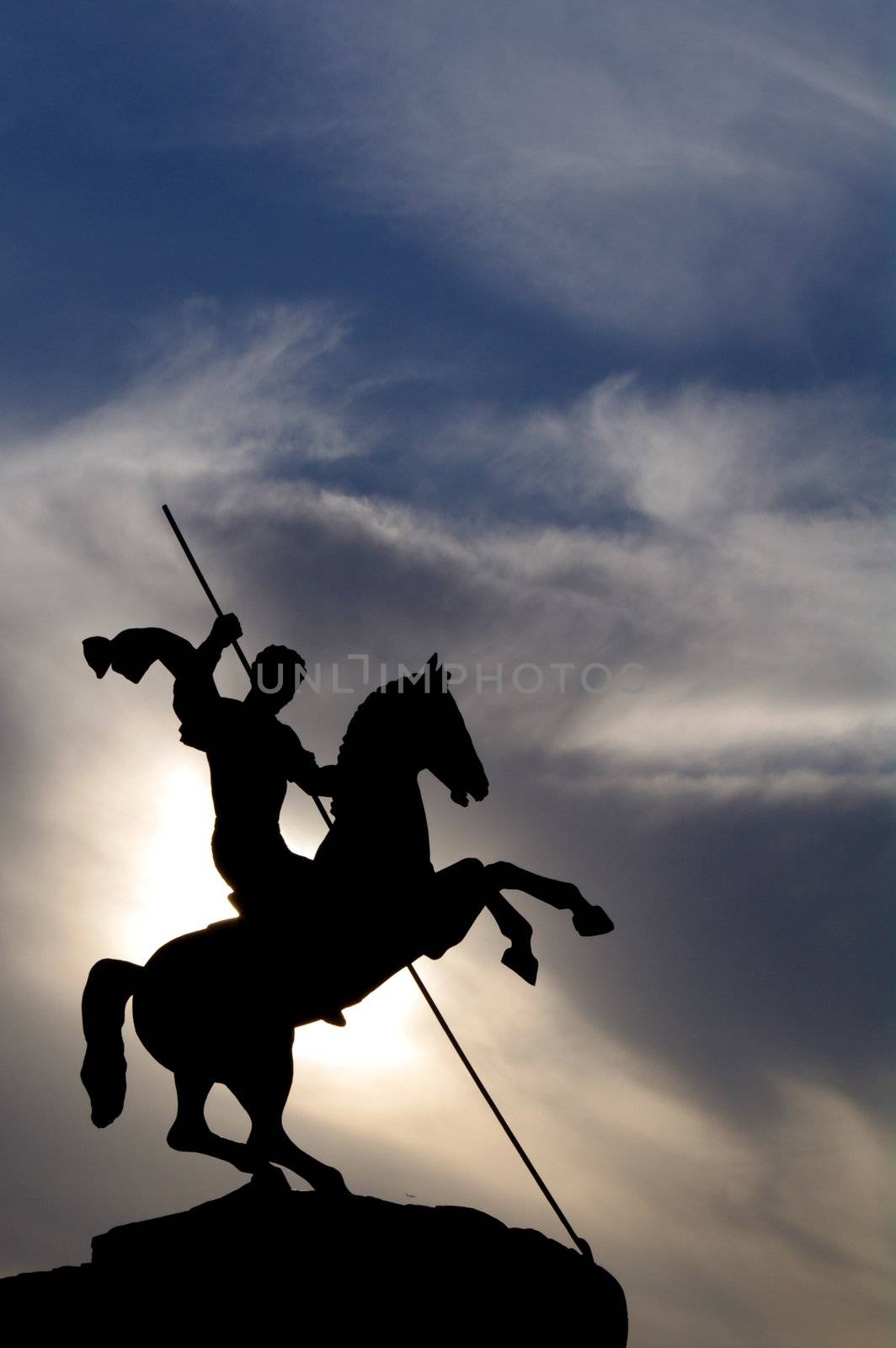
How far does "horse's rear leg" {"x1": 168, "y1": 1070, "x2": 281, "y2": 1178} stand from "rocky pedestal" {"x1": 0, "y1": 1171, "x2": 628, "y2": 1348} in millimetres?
407

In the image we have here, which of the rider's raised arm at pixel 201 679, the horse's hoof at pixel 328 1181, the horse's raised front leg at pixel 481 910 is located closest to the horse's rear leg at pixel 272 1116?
the horse's hoof at pixel 328 1181

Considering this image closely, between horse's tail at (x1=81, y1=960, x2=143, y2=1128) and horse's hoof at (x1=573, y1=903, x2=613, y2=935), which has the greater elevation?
horse's hoof at (x1=573, y1=903, x2=613, y2=935)

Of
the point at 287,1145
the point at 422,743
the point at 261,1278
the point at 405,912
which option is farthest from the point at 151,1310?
the point at 422,743

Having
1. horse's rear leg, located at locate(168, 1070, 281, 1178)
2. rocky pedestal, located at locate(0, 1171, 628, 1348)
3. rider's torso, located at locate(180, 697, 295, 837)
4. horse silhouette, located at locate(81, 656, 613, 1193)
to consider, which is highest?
rider's torso, located at locate(180, 697, 295, 837)

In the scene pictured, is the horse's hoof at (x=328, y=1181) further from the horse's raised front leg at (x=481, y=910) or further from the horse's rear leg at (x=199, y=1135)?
the horse's raised front leg at (x=481, y=910)

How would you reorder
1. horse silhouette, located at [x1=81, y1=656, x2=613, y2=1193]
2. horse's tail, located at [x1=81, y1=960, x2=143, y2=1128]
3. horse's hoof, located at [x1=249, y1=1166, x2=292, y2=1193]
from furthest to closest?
horse's tail, located at [x1=81, y1=960, x2=143, y2=1128]
horse silhouette, located at [x1=81, y1=656, x2=613, y2=1193]
horse's hoof, located at [x1=249, y1=1166, x2=292, y2=1193]

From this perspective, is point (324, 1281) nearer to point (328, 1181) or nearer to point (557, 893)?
point (328, 1181)

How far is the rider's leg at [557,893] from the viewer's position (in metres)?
9.57

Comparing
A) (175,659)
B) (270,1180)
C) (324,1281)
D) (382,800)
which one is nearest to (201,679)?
(175,659)

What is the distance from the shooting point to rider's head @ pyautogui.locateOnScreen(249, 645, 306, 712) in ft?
34.2

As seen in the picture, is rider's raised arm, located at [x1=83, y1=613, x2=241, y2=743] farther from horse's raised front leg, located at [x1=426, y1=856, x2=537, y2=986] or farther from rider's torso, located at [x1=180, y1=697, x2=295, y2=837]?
horse's raised front leg, located at [x1=426, y1=856, x2=537, y2=986]

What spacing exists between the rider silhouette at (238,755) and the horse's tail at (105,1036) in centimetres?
91

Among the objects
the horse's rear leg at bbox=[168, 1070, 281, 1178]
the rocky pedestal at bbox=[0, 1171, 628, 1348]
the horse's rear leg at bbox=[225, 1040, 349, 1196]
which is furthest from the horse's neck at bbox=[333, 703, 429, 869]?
the rocky pedestal at bbox=[0, 1171, 628, 1348]

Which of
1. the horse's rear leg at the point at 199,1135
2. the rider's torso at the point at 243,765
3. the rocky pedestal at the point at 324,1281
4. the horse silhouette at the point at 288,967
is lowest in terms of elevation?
the rocky pedestal at the point at 324,1281
